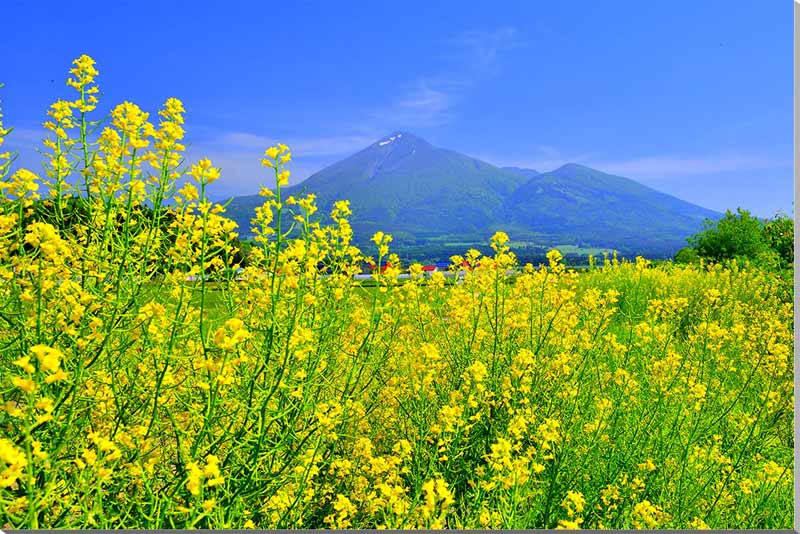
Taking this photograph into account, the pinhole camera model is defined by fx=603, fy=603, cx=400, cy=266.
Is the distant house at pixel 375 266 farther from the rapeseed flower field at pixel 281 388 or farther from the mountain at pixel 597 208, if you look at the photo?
the mountain at pixel 597 208

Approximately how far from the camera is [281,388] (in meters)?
1.76

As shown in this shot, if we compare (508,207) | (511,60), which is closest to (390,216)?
(508,207)

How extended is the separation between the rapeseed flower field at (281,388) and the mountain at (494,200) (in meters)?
55.4

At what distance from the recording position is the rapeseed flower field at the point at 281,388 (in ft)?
5.49

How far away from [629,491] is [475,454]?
647mm

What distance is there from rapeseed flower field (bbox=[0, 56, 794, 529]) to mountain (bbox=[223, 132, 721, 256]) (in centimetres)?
5544

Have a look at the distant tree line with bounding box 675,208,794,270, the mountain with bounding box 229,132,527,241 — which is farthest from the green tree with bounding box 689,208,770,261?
the mountain with bounding box 229,132,527,241

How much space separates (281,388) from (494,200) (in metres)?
108

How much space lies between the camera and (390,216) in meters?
70.1

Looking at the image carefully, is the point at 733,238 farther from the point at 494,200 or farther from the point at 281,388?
the point at 494,200

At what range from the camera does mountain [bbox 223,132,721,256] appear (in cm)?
7244

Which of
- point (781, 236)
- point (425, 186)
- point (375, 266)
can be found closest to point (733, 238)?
point (781, 236)

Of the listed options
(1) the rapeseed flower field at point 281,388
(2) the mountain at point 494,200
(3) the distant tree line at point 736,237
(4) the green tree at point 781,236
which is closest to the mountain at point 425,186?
(2) the mountain at point 494,200

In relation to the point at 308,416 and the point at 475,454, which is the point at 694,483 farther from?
the point at 308,416
